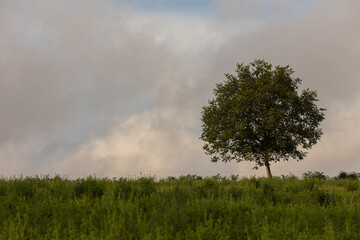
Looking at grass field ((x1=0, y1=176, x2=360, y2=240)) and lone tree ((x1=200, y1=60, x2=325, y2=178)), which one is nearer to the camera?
grass field ((x1=0, y1=176, x2=360, y2=240))

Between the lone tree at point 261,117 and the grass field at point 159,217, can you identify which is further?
the lone tree at point 261,117

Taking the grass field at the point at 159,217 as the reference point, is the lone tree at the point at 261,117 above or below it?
above

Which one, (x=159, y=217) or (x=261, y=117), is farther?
(x=261, y=117)

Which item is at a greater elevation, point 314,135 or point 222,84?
point 222,84

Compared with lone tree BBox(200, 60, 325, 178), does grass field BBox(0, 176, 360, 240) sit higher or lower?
lower

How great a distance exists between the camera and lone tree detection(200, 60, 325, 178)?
30.3 metres

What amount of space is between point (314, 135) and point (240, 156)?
22.1ft

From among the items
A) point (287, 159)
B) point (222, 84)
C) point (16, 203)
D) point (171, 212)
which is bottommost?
point (171, 212)

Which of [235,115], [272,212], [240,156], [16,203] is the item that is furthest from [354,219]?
[240,156]

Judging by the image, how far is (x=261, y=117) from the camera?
3028cm

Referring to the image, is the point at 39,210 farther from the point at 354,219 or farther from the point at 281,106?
the point at 281,106

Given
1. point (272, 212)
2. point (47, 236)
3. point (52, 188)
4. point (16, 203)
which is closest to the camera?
point (47, 236)

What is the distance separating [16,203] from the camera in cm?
1005

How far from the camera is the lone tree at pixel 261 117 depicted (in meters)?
30.3
